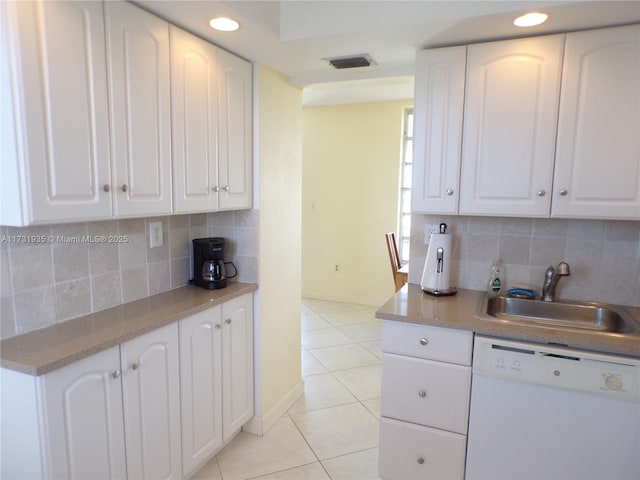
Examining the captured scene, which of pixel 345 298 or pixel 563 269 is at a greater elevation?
pixel 563 269

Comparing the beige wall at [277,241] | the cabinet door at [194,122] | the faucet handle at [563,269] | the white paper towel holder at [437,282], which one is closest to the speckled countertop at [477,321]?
the white paper towel holder at [437,282]

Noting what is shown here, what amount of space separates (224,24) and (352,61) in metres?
0.71

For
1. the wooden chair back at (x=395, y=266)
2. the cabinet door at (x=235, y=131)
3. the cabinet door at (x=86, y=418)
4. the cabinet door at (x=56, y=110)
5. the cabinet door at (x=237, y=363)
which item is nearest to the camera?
the cabinet door at (x=56, y=110)

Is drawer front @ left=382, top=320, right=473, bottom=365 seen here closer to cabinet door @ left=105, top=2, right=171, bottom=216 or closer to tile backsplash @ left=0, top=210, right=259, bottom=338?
tile backsplash @ left=0, top=210, right=259, bottom=338

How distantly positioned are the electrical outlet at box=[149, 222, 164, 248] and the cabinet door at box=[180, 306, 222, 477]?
47 centimetres

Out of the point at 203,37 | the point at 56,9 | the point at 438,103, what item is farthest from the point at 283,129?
the point at 56,9

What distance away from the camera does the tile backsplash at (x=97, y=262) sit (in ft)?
4.97

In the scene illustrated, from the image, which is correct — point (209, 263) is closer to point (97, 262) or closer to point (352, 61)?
point (97, 262)

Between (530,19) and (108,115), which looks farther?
(530,19)

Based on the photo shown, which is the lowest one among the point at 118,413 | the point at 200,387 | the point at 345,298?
the point at 345,298

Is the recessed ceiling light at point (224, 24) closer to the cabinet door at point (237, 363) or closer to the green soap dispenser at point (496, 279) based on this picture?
the cabinet door at point (237, 363)

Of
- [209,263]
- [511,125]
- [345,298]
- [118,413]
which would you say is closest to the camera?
[118,413]

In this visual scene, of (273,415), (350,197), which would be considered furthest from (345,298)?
(273,415)

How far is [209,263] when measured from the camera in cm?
222
